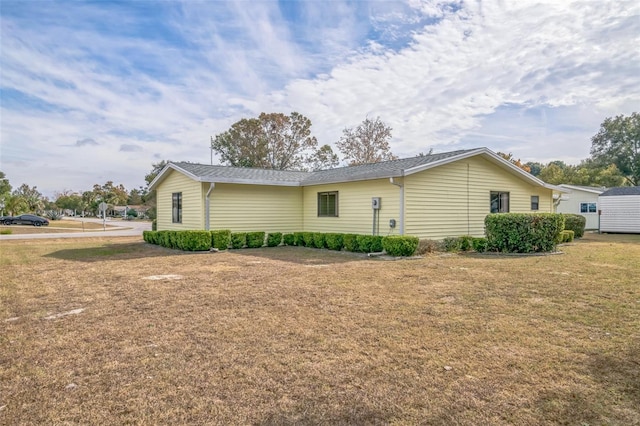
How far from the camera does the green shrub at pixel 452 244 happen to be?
11.8 meters

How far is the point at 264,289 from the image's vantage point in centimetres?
634

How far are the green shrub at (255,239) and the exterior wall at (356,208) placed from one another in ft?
7.43

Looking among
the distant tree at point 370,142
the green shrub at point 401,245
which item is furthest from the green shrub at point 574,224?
the distant tree at point 370,142

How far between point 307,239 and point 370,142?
70.5ft

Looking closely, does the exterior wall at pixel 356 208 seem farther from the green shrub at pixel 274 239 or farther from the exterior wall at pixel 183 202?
the exterior wall at pixel 183 202

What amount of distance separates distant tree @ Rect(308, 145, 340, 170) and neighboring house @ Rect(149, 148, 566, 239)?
20.7m

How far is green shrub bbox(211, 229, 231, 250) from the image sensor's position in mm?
12484

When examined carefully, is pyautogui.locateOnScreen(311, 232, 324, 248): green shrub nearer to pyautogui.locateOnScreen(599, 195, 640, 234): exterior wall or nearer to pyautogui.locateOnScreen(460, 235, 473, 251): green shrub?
pyautogui.locateOnScreen(460, 235, 473, 251): green shrub

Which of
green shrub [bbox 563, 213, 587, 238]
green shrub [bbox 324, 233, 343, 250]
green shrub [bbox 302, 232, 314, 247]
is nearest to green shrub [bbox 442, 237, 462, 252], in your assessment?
green shrub [bbox 324, 233, 343, 250]

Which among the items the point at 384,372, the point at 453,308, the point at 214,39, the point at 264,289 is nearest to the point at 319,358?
the point at 384,372

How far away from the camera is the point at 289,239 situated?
47.4 feet

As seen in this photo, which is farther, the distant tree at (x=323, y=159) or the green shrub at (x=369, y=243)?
the distant tree at (x=323, y=159)

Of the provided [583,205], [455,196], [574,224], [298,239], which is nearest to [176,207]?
[298,239]

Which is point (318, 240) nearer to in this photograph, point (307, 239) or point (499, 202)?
point (307, 239)
